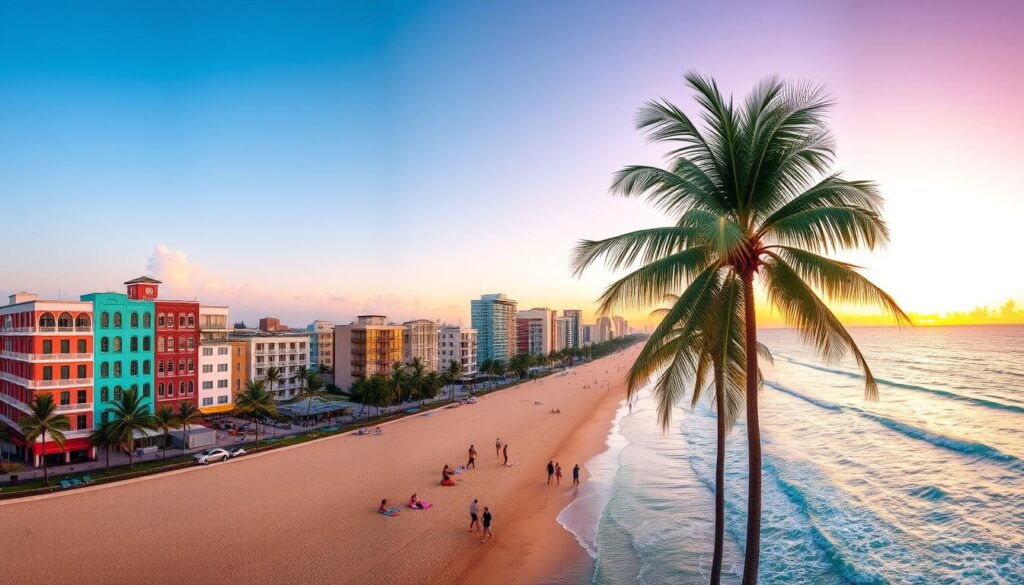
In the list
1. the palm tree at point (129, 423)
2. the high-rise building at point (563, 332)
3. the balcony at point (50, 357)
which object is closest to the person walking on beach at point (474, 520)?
the palm tree at point (129, 423)

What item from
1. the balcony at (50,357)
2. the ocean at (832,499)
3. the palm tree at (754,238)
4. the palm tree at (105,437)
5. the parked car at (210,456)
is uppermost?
the palm tree at (754,238)

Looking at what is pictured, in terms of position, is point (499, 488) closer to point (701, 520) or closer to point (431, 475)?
point (431, 475)

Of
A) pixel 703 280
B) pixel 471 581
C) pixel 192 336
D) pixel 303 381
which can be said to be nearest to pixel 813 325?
pixel 703 280

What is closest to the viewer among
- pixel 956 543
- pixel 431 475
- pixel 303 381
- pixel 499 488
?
pixel 956 543

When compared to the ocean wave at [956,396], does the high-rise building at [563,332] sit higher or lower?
higher

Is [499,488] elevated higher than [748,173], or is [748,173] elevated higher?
[748,173]

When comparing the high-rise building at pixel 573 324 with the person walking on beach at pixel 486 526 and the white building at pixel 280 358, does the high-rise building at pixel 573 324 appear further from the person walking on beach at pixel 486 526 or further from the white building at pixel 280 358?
the person walking on beach at pixel 486 526

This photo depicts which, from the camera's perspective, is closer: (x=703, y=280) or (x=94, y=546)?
(x=703, y=280)
